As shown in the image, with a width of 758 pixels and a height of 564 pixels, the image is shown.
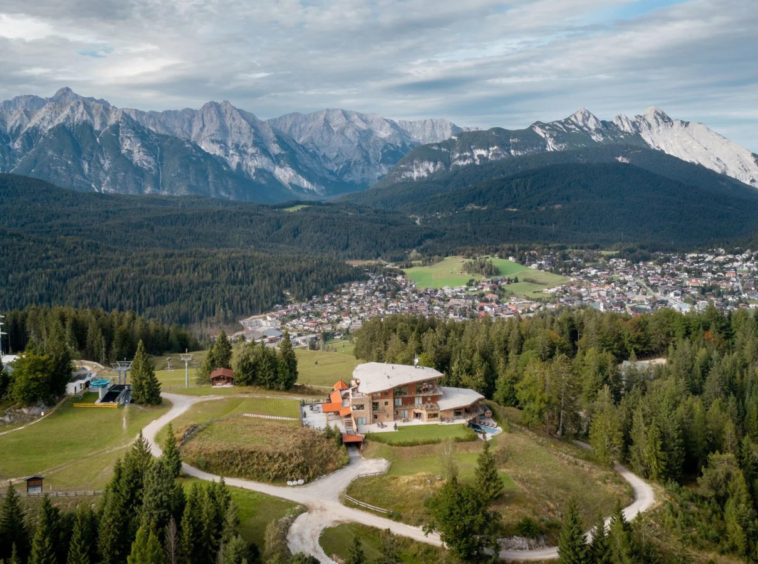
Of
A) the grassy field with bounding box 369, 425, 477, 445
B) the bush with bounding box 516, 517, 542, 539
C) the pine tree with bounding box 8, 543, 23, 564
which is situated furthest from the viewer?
the grassy field with bounding box 369, 425, 477, 445

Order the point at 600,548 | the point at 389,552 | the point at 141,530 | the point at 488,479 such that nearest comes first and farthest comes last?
the point at 141,530
the point at 389,552
the point at 600,548
the point at 488,479

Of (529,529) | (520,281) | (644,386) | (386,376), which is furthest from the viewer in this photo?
(520,281)

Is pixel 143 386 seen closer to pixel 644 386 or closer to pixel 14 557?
pixel 14 557

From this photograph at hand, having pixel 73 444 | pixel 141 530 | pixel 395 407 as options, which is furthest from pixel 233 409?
pixel 141 530

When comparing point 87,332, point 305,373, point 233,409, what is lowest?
point 305,373

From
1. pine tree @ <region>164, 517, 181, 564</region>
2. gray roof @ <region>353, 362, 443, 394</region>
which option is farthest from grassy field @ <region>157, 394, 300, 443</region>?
pine tree @ <region>164, 517, 181, 564</region>

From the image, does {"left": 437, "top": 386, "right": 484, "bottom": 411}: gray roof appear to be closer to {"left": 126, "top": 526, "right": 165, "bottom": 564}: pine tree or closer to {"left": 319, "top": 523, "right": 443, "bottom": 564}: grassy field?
{"left": 319, "top": 523, "right": 443, "bottom": 564}: grassy field

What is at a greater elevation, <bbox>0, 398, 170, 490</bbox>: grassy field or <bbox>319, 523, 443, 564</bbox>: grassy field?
<bbox>0, 398, 170, 490</bbox>: grassy field
